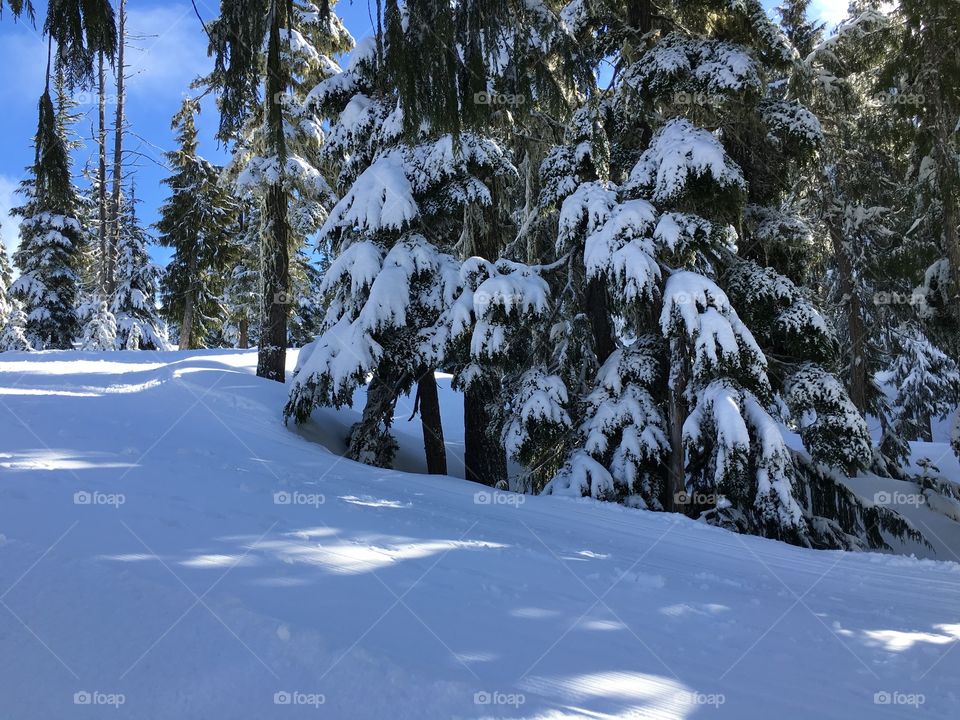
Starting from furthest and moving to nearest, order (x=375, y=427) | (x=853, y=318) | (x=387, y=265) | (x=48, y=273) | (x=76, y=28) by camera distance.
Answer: (x=48, y=273) < (x=853, y=318) < (x=375, y=427) < (x=387, y=265) < (x=76, y=28)

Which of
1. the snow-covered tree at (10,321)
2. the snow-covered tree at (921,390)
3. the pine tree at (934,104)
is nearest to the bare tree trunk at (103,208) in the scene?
Answer: the snow-covered tree at (10,321)

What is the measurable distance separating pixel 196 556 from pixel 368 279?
621cm

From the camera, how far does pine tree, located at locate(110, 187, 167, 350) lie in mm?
26125

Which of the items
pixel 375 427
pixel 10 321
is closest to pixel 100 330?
pixel 10 321

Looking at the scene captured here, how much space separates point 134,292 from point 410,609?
1129 inches

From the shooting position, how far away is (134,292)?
26.7m

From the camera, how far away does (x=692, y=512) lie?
7379 millimetres

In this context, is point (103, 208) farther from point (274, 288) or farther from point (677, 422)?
point (677, 422)

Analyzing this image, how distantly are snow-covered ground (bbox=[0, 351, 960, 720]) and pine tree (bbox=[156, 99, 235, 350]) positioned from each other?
72.6ft

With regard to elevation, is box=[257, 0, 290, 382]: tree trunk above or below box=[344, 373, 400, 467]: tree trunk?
above

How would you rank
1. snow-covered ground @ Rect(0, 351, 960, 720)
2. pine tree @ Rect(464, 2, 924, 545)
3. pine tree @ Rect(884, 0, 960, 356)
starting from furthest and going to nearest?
1. pine tree @ Rect(884, 0, 960, 356)
2. pine tree @ Rect(464, 2, 924, 545)
3. snow-covered ground @ Rect(0, 351, 960, 720)

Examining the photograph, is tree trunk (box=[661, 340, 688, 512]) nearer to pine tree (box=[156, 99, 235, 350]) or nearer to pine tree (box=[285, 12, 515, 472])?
pine tree (box=[285, 12, 515, 472])

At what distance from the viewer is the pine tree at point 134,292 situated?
2612 cm

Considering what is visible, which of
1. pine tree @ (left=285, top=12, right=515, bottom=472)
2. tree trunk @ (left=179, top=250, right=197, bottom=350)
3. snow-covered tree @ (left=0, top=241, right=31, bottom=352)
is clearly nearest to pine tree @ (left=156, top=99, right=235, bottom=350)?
tree trunk @ (left=179, top=250, right=197, bottom=350)
